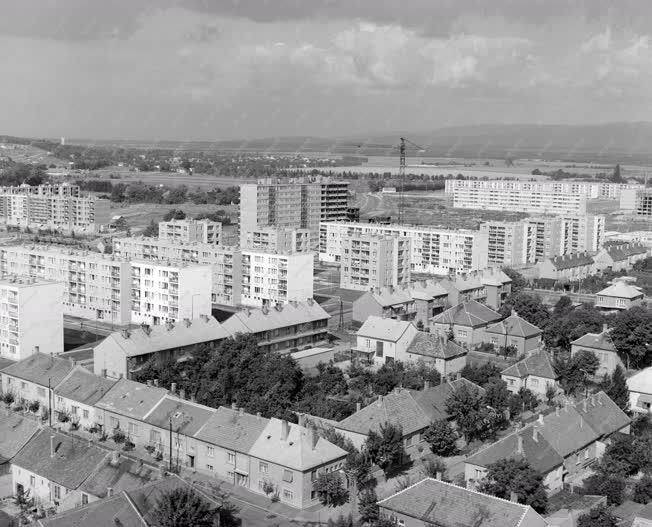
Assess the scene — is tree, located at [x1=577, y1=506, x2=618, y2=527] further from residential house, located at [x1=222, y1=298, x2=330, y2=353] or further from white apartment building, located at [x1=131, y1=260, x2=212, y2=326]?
white apartment building, located at [x1=131, y1=260, x2=212, y2=326]

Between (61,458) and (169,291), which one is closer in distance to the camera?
(61,458)

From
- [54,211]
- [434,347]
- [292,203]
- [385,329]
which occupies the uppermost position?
[292,203]

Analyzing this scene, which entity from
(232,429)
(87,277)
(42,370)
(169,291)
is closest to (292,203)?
(87,277)

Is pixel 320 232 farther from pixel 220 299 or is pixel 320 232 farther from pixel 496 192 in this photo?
pixel 496 192

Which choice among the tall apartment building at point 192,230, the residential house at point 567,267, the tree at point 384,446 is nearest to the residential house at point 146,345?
the tree at point 384,446

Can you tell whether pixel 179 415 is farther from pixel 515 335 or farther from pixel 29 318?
pixel 515 335

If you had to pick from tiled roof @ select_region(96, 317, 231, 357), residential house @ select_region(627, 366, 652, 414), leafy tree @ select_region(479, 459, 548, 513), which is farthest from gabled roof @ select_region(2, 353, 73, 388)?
residential house @ select_region(627, 366, 652, 414)

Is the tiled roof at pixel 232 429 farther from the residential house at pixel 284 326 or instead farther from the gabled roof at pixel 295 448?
the residential house at pixel 284 326
